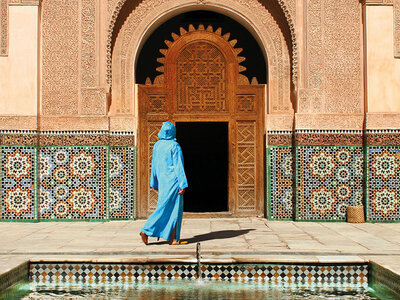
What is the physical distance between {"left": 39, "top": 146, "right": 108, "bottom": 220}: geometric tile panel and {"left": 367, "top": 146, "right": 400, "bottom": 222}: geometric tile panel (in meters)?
2.85

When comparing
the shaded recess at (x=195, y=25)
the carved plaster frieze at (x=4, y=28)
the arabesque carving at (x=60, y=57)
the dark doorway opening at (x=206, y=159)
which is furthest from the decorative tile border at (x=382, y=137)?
the dark doorway opening at (x=206, y=159)

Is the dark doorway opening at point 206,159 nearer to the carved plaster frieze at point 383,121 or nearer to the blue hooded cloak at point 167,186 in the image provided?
the carved plaster frieze at point 383,121

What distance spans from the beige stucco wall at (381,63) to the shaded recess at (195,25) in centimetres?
130

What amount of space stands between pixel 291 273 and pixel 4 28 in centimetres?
418

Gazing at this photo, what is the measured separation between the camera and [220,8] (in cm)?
647

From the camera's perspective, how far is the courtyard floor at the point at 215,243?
3869 mm

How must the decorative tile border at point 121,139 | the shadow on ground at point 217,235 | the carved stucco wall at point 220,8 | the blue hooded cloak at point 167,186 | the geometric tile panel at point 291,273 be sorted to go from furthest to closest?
the carved stucco wall at point 220,8, the decorative tile border at point 121,139, the shadow on ground at point 217,235, the blue hooded cloak at point 167,186, the geometric tile panel at point 291,273

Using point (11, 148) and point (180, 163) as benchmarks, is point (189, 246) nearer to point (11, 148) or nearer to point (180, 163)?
point (180, 163)

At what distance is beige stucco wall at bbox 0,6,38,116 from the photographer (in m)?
6.16

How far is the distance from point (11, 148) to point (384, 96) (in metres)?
4.02

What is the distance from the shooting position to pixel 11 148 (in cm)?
612

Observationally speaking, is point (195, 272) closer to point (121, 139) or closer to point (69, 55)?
point (121, 139)

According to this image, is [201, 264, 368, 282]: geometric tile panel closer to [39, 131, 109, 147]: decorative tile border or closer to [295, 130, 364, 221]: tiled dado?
[295, 130, 364, 221]: tiled dado

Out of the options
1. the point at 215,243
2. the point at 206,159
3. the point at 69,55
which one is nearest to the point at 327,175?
the point at 215,243
